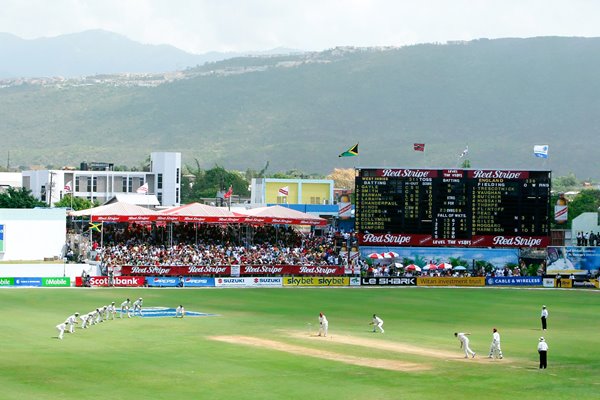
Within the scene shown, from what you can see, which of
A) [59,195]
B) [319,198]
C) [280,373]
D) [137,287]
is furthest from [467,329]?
[59,195]

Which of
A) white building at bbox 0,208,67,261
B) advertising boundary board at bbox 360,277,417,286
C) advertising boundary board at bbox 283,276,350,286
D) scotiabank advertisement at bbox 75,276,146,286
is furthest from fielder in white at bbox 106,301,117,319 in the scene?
white building at bbox 0,208,67,261

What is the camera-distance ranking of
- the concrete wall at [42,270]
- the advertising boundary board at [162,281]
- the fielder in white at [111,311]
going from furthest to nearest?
the advertising boundary board at [162,281], the concrete wall at [42,270], the fielder in white at [111,311]

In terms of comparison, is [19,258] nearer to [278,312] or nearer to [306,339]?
[278,312]

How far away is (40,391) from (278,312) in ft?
104

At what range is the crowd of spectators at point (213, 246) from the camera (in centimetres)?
9006

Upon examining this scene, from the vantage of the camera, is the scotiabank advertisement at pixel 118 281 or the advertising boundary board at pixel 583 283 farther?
the advertising boundary board at pixel 583 283

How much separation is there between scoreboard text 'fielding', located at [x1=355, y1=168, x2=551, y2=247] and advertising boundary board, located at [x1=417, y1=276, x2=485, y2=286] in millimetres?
4134

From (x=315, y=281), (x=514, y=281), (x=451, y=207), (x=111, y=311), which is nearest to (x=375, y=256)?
(x=315, y=281)

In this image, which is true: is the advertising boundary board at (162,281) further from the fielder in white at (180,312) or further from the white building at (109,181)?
the white building at (109,181)

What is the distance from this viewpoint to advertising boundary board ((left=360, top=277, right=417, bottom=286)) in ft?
298

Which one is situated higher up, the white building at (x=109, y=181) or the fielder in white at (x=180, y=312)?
the white building at (x=109, y=181)

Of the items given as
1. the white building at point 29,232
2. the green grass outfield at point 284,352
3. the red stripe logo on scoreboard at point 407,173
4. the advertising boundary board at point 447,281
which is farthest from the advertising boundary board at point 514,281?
the white building at point 29,232

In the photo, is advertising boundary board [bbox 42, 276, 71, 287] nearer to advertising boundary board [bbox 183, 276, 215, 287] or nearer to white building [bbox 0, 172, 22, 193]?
advertising boundary board [bbox 183, 276, 215, 287]

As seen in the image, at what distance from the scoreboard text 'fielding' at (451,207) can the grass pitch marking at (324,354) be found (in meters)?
36.7
